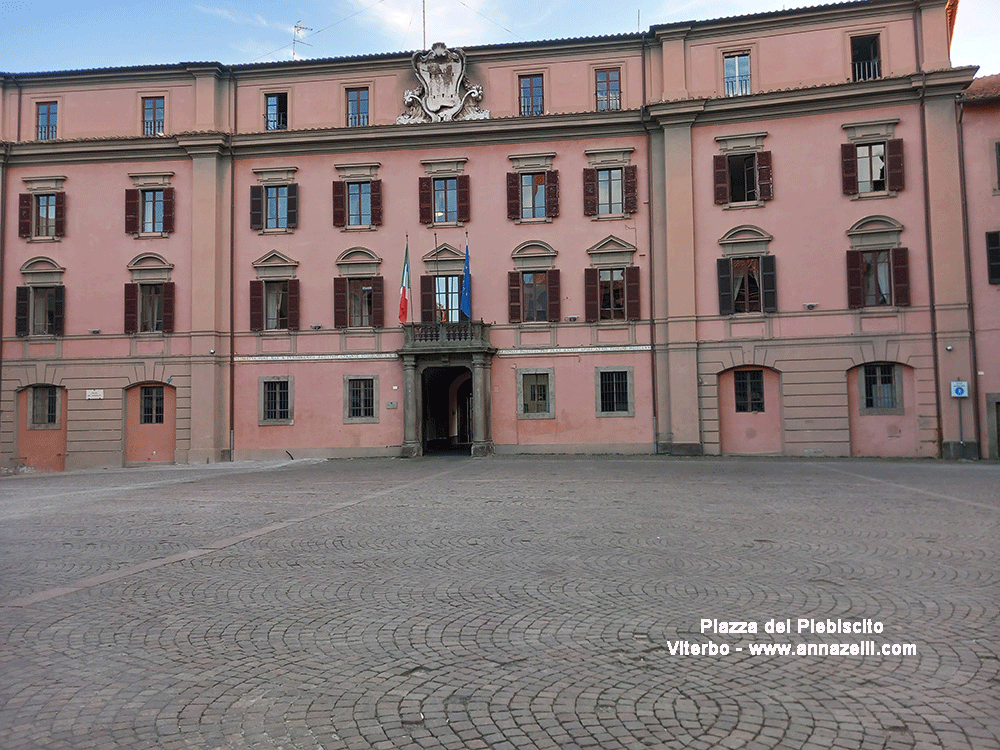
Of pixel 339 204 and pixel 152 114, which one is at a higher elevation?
pixel 152 114

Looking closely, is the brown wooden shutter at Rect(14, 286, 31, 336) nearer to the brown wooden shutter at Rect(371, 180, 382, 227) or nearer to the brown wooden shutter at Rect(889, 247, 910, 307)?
the brown wooden shutter at Rect(371, 180, 382, 227)

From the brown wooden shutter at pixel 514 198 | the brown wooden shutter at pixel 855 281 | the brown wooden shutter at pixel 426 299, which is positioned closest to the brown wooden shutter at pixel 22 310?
the brown wooden shutter at pixel 426 299

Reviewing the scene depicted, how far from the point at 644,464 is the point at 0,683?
19.2m

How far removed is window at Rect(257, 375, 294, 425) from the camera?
92.3ft

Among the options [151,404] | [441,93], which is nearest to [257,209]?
[441,93]

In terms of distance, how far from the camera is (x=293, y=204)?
1120 inches

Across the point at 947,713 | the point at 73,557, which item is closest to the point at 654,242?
the point at 73,557

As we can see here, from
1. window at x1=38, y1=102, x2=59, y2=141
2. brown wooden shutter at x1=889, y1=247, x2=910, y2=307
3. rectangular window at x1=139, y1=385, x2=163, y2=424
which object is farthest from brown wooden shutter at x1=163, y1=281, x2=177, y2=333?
brown wooden shutter at x1=889, y1=247, x2=910, y2=307

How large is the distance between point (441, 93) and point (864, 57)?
14.7 metres

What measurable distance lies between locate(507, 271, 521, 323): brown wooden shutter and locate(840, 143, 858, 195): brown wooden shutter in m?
11.4

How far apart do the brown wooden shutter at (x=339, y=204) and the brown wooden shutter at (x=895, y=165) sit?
18.9 meters

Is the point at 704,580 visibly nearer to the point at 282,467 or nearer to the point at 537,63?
the point at 282,467

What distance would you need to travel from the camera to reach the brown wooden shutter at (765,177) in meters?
25.8

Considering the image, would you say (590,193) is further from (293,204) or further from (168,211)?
(168,211)
